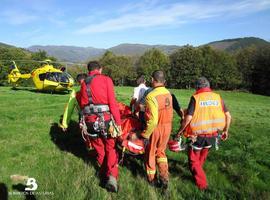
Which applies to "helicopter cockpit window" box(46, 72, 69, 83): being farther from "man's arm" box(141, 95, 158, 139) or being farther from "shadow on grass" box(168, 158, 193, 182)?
"man's arm" box(141, 95, 158, 139)

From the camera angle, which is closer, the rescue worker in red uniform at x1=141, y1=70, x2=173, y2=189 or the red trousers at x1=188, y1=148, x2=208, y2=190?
the rescue worker in red uniform at x1=141, y1=70, x2=173, y2=189

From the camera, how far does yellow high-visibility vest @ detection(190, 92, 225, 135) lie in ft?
22.6

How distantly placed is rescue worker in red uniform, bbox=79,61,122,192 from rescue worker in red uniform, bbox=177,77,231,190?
5.17 feet

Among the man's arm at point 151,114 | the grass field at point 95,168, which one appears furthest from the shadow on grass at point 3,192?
the man's arm at point 151,114

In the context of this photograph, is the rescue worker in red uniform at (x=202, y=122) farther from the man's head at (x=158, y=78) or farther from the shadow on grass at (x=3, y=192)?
the shadow on grass at (x=3, y=192)

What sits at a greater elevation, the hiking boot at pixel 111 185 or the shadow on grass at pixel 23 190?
the hiking boot at pixel 111 185

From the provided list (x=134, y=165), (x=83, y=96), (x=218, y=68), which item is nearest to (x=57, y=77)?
(x=134, y=165)

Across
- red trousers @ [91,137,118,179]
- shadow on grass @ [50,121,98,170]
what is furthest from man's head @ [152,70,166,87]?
shadow on grass @ [50,121,98,170]

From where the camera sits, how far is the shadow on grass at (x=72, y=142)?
934 centimetres

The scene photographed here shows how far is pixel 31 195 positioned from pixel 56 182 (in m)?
0.62

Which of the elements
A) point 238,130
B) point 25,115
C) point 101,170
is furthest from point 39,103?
point 101,170

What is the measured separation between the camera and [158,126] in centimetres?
702

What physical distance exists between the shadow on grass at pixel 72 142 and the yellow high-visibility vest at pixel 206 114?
2.83 m

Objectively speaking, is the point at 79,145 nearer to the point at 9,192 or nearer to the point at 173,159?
the point at 173,159
